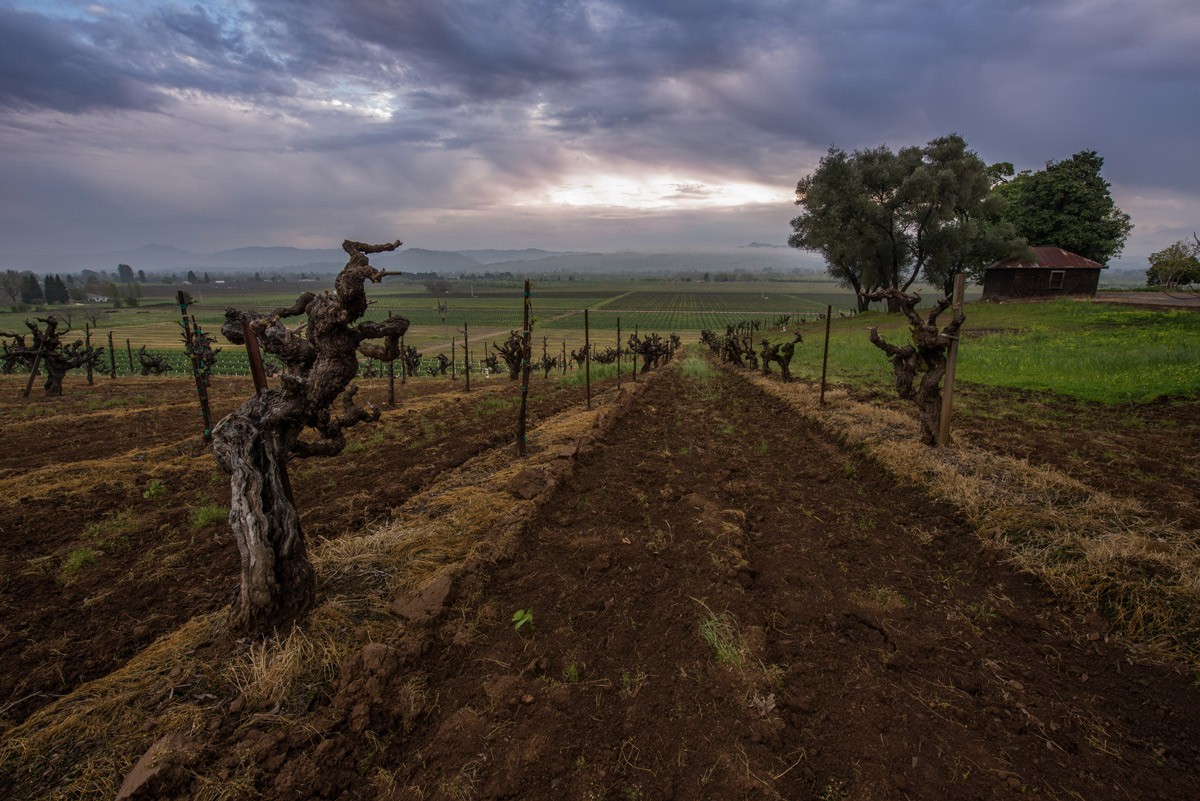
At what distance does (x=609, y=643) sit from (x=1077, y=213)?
54807 millimetres

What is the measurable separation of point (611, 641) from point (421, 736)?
1.61m

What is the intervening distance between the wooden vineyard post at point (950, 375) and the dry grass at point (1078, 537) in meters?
0.25

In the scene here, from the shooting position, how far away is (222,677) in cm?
361

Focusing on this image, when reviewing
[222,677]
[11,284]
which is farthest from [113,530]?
[11,284]

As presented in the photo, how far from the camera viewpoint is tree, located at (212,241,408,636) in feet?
13.0

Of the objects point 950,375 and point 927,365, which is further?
point 927,365

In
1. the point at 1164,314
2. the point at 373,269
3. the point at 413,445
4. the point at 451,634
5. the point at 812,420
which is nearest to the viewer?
the point at 451,634

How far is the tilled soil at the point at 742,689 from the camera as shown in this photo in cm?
296

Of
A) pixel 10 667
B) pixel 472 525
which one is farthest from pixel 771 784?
pixel 10 667

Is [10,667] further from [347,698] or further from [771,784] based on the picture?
[771,784]

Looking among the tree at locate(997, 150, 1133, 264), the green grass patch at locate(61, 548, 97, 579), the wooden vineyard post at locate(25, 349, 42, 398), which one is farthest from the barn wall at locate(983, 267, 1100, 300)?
the wooden vineyard post at locate(25, 349, 42, 398)

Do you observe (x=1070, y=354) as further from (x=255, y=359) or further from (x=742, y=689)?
(x=255, y=359)

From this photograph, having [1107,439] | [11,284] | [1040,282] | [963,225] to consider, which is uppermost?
[963,225]

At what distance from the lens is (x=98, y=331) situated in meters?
64.7
